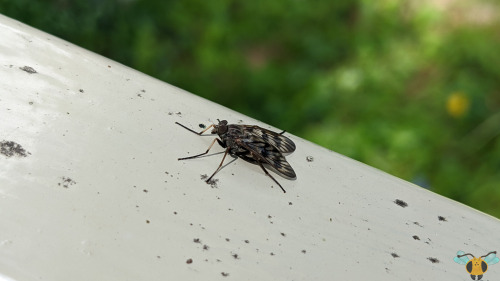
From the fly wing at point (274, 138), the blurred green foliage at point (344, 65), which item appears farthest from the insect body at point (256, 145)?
the blurred green foliage at point (344, 65)

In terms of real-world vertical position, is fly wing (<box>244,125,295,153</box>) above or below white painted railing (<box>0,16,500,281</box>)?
above

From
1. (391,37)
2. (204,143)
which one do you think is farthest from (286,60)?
(204,143)

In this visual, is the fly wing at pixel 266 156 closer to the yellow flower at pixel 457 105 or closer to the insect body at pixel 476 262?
the insect body at pixel 476 262

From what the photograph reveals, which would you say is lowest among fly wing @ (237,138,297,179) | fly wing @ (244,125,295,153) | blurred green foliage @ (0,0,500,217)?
fly wing @ (237,138,297,179)

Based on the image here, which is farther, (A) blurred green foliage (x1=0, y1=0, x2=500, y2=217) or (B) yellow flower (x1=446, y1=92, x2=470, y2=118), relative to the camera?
(B) yellow flower (x1=446, y1=92, x2=470, y2=118)

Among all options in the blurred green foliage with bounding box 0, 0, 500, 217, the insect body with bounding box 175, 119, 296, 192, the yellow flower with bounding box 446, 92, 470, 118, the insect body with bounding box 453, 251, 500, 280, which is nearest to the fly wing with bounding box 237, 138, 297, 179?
the insect body with bounding box 175, 119, 296, 192

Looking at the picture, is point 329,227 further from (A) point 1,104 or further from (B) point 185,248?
(A) point 1,104

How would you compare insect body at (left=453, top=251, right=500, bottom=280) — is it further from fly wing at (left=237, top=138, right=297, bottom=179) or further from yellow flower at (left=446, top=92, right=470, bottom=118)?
yellow flower at (left=446, top=92, right=470, bottom=118)
